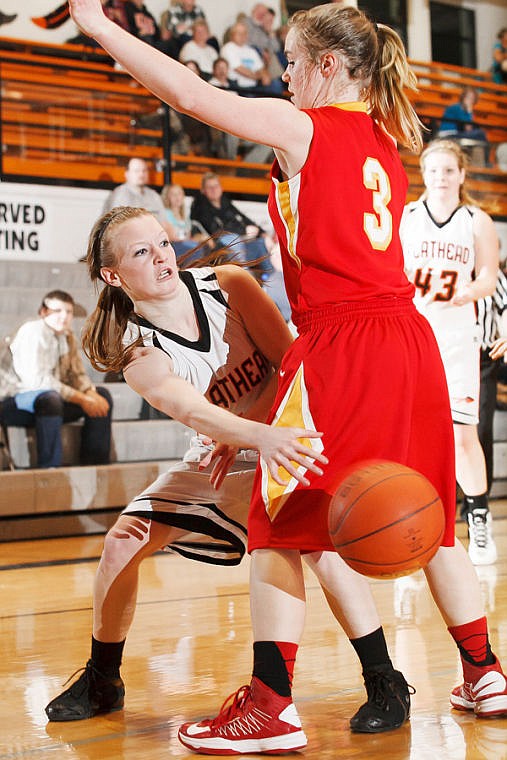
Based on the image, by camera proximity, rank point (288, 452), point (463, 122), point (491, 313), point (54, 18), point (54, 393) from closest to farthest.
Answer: point (288, 452), point (491, 313), point (54, 393), point (54, 18), point (463, 122)

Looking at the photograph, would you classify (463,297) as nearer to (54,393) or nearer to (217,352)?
(217,352)

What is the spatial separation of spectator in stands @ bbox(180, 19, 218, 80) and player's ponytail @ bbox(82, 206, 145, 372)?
8.52 m

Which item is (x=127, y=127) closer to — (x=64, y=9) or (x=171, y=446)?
(x=64, y=9)

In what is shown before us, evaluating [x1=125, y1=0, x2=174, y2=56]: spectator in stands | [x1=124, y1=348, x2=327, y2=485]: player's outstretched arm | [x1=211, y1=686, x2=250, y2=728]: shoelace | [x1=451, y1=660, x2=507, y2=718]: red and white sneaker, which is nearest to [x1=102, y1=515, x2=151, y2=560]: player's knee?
[x1=124, y1=348, x2=327, y2=485]: player's outstretched arm

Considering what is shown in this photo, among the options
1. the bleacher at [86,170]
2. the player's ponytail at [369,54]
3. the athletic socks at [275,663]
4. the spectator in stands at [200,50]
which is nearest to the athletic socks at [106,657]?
the athletic socks at [275,663]

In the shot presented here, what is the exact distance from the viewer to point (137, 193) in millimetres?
8984

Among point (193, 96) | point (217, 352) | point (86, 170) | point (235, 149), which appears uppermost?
point (235, 149)

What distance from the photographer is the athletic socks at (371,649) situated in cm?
251

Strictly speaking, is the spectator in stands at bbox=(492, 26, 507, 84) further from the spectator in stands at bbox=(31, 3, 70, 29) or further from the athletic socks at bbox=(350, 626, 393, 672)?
the athletic socks at bbox=(350, 626, 393, 672)

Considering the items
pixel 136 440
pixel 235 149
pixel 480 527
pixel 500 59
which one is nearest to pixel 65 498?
pixel 136 440

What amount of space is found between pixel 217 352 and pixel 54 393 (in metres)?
4.15

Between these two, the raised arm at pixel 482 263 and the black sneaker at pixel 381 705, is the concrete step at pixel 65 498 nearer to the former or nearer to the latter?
the raised arm at pixel 482 263

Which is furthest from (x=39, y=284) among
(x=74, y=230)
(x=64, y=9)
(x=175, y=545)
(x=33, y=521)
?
(x=175, y=545)

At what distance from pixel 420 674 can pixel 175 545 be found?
2.54 feet
